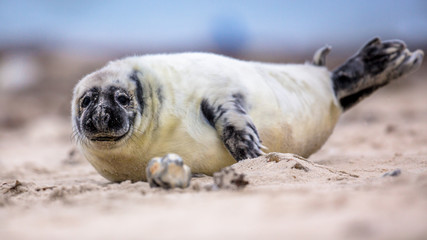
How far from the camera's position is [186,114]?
3789mm

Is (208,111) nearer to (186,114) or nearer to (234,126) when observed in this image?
(186,114)

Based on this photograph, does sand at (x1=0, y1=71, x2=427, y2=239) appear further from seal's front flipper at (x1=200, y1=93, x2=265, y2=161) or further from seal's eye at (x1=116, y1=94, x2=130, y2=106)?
seal's eye at (x1=116, y1=94, x2=130, y2=106)

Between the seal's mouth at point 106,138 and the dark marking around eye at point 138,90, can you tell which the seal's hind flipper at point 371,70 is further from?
the seal's mouth at point 106,138

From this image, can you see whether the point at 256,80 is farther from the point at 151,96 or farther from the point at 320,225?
the point at 320,225

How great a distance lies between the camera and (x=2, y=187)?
11.0 ft

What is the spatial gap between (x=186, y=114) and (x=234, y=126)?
0.39m

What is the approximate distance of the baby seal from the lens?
11.7 ft

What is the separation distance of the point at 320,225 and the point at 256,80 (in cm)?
263

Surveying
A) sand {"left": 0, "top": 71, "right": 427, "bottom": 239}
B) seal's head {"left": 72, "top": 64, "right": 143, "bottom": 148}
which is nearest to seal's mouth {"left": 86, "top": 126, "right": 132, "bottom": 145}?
seal's head {"left": 72, "top": 64, "right": 143, "bottom": 148}

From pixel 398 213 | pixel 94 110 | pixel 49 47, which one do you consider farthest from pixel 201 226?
pixel 49 47

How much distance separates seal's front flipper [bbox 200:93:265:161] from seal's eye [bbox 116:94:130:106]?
1.77 ft

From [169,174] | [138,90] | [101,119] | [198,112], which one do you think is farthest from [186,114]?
[169,174]

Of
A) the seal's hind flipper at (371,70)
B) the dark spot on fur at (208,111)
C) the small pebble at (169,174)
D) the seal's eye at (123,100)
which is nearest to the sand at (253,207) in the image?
the small pebble at (169,174)

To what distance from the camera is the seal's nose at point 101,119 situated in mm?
3301
